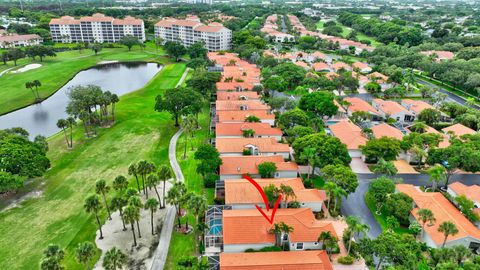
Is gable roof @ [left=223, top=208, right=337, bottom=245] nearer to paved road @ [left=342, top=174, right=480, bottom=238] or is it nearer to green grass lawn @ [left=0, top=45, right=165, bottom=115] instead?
paved road @ [left=342, top=174, right=480, bottom=238]

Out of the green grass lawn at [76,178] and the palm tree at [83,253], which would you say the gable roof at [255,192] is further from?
the palm tree at [83,253]

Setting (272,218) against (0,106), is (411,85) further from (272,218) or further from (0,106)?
(0,106)

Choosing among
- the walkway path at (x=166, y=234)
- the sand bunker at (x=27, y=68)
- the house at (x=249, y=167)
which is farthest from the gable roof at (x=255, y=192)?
the sand bunker at (x=27, y=68)

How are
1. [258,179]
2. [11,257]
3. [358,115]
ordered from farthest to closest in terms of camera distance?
[358,115]
[258,179]
[11,257]

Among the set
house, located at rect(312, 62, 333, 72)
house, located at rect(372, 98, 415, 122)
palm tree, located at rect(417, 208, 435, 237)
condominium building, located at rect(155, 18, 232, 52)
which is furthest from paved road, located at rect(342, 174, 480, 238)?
condominium building, located at rect(155, 18, 232, 52)

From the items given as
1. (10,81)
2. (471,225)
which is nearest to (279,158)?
(471,225)

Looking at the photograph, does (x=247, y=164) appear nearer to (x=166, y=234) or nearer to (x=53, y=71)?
(x=166, y=234)
